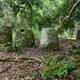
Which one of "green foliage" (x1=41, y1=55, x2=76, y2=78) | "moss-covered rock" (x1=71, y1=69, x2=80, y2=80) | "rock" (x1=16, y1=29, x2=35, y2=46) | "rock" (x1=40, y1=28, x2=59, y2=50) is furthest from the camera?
"rock" (x1=16, y1=29, x2=35, y2=46)

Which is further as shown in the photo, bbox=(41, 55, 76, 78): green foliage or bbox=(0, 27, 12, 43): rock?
bbox=(0, 27, 12, 43): rock

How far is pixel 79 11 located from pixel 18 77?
24.2ft

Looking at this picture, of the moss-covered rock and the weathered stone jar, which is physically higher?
the weathered stone jar

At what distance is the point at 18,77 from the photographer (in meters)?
2.56

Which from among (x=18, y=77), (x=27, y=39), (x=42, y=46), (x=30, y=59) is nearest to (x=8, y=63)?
(x=30, y=59)

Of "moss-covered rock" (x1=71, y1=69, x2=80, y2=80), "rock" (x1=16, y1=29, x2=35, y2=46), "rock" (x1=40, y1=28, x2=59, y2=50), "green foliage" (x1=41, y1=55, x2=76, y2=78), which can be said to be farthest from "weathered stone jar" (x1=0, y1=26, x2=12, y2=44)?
"moss-covered rock" (x1=71, y1=69, x2=80, y2=80)

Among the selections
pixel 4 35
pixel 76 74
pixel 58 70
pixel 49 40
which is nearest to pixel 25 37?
pixel 4 35

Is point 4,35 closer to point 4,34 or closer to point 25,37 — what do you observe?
point 4,34

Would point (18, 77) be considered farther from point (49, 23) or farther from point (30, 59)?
point (49, 23)

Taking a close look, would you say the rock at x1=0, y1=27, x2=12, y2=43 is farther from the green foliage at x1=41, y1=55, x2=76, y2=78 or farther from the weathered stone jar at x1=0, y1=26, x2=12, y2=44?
the green foliage at x1=41, y1=55, x2=76, y2=78

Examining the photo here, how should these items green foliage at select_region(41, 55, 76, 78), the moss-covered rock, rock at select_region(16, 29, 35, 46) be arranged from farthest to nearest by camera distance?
rock at select_region(16, 29, 35, 46)
green foliage at select_region(41, 55, 76, 78)
the moss-covered rock

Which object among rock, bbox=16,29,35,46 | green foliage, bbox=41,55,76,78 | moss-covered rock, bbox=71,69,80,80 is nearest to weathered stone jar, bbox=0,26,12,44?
rock, bbox=16,29,35,46

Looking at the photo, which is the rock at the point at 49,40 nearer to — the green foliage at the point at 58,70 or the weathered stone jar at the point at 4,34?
the weathered stone jar at the point at 4,34

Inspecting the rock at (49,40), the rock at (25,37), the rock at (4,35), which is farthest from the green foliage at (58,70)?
the rock at (4,35)
